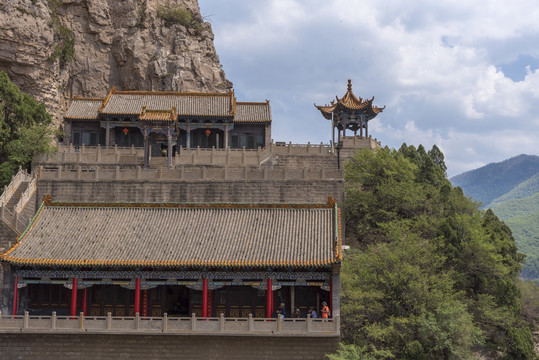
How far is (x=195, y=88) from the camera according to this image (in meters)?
68.7

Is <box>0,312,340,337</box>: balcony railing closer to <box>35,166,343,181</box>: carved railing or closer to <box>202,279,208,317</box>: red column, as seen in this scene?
<box>202,279,208,317</box>: red column

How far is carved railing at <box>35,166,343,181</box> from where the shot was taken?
135ft

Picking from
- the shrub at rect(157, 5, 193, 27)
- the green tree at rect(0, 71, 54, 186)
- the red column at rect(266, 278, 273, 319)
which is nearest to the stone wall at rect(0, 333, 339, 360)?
the red column at rect(266, 278, 273, 319)

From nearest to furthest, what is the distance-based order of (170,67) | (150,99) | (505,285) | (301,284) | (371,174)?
1. (301,284)
2. (505,285)
3. (371,174)
4. (150,99)
5. (170,67)

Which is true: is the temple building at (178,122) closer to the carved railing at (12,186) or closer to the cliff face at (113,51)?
the cliff face at (113,51)

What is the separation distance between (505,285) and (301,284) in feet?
38.5

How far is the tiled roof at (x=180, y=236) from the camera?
3044 cm

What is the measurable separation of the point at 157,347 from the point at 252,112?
33996 mm

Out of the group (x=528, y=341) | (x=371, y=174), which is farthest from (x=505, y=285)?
(x=371, y=174)

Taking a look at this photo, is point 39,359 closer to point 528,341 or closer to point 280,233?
point 280,233

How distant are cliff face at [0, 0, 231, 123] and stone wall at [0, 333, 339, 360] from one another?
3343 centimetres

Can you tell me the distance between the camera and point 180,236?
32.7 meters

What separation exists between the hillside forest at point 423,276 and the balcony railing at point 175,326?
6.04 ft

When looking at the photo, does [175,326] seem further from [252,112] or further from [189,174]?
[252,112]
